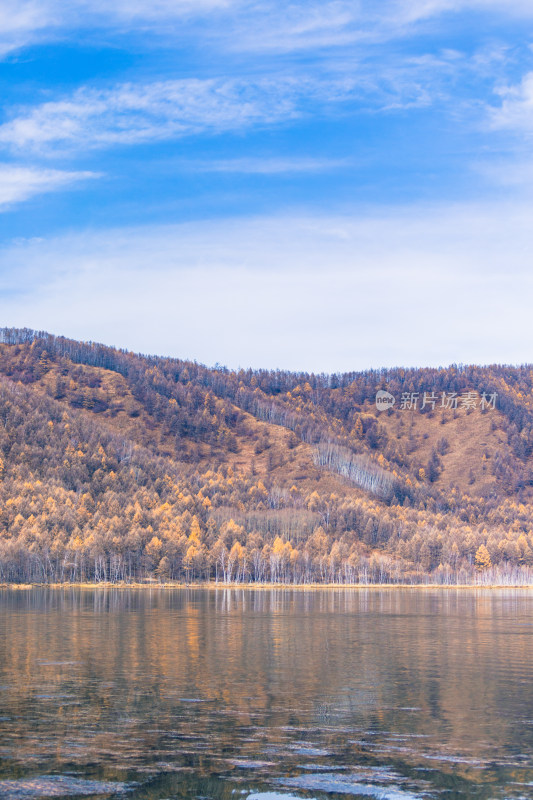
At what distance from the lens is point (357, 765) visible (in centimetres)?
3275

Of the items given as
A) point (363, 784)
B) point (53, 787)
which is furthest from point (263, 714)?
point (53, 787)

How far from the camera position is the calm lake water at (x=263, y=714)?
30.5m

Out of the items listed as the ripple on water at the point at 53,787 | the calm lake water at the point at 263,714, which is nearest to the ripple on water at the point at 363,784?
the calm lake water at the point at 263,714

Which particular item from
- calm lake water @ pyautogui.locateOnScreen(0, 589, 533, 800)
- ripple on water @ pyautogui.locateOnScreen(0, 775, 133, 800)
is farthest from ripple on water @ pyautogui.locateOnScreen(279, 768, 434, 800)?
ripple on water @ pyautogui.locateOnScreen(0, 775, 133, 800)

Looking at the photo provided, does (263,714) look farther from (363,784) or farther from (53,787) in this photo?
(53,787)

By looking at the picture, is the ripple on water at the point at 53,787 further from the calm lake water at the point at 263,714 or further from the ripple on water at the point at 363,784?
the ripple on water at the point at 363,784

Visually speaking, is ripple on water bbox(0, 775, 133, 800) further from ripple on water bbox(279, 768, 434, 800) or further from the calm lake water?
ripple on water bbox(279, 768, 434, 800)

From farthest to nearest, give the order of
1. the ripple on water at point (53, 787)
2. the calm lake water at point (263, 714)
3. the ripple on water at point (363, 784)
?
the calm lake water at point (263, 714) → the ripple on water at point (363, 784) → the ripple on water at point (53, 787)

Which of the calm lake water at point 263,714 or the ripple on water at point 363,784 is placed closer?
the ripple on water at point 363,784

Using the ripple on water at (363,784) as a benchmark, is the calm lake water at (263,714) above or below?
below

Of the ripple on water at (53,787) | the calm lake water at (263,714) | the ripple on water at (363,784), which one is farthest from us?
the calm lake water at (263,714)

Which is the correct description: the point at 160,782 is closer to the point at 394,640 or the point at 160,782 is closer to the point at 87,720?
the point at 87,720

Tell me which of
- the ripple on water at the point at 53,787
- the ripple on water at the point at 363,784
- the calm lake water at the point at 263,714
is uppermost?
the ripple on water at the point at 53,787

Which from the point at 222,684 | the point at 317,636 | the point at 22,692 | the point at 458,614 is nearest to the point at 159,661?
the point at 222,684
